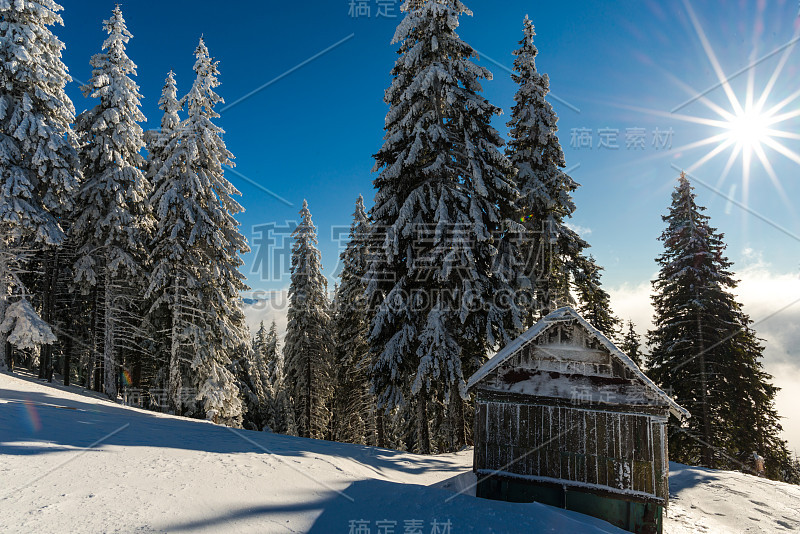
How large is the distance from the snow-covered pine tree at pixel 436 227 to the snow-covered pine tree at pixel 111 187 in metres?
12.6

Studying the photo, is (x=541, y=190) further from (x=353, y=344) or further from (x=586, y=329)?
(x=353, y=344)

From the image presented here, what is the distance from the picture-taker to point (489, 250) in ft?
48.4

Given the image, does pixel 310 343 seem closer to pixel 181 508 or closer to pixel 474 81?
pixel 474 81

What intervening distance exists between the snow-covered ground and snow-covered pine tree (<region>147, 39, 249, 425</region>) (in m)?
6.59

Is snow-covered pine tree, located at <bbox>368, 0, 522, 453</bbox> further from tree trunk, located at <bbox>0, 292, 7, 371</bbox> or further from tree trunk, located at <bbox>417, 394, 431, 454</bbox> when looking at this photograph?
tree trunk, located at <bbox>0, 292, 7, 371</bbox>

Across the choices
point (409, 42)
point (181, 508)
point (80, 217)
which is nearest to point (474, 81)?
point (409, 42)

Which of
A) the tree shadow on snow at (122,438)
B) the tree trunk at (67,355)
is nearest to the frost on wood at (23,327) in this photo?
the tree shadow on snow at (122,438)

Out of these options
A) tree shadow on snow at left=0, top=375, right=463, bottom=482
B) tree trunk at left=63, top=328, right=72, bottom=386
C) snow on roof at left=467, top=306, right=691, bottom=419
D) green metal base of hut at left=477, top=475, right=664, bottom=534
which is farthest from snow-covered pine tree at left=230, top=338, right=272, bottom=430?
green metal base of hut at left=477, top=475, right=664, bottom=534

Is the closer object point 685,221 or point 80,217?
point 80,217

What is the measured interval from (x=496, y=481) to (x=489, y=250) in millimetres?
7702

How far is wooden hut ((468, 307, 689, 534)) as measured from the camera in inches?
370

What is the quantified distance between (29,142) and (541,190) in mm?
22948

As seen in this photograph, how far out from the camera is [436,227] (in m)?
14.0

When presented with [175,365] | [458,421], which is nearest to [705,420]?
[458,421]
